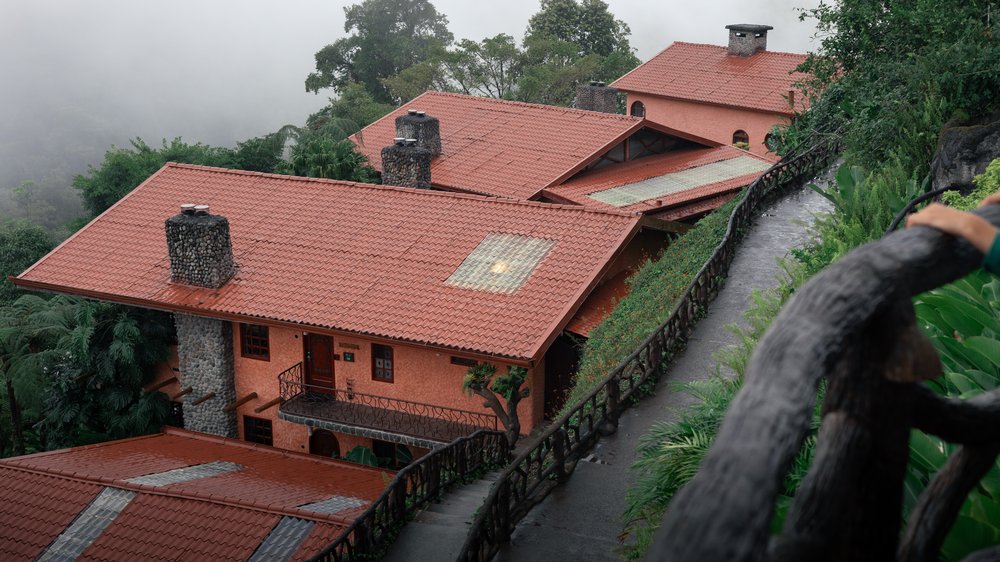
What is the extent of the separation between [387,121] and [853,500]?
3335cm

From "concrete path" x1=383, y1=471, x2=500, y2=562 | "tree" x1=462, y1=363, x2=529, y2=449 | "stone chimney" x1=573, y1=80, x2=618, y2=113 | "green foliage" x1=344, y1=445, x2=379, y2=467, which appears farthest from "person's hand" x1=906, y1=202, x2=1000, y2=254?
"stone chimney" x1=573, y1=80, x2=618, y2=113

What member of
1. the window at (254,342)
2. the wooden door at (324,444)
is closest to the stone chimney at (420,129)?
the window at (254,342)

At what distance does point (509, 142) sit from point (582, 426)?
18.4m

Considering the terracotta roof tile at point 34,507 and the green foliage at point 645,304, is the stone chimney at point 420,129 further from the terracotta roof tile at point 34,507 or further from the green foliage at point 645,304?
the terracotta roof tile at point 34,507

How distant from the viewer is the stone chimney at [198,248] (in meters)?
20.8

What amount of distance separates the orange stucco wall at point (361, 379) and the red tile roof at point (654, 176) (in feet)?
21.1

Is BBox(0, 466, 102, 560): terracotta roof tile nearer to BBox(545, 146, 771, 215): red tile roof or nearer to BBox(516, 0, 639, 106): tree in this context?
BBox(545, 146, 771, 215): red tile roof

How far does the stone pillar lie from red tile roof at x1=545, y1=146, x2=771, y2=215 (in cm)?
907

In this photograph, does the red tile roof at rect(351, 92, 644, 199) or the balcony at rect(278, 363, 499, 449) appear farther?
the red tile roof at rect(351, 92, 644, 199)

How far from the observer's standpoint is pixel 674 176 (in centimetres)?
2798

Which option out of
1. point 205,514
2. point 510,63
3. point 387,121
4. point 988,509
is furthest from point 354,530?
point 510,63

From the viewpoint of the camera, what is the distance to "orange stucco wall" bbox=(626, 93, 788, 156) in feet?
124

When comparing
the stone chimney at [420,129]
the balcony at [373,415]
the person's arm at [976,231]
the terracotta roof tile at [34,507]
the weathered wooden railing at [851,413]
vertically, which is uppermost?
the person's arm at [976,231]

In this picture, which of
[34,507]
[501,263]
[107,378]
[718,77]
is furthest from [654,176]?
[34,507]
